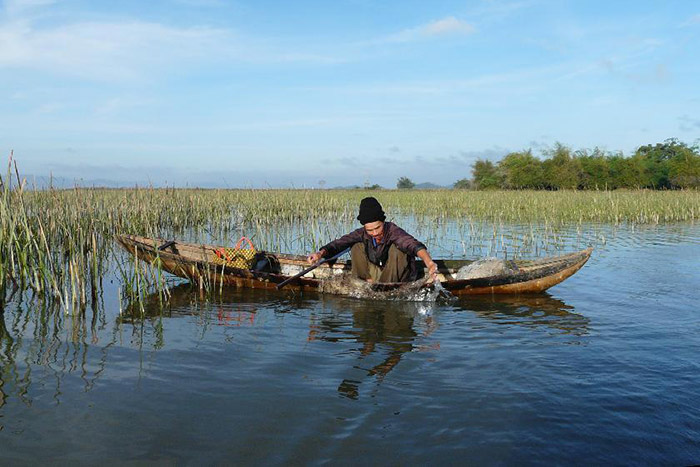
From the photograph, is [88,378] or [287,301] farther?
[287,301]

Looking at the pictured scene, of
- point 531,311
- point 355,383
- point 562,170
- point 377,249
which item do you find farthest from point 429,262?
point 562,170

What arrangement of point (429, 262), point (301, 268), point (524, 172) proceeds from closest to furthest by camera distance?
point (429, 262), point (301, 268), point (524, 172)

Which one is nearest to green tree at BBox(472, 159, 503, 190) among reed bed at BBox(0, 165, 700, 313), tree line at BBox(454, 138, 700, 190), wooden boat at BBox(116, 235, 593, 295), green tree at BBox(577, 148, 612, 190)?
tree line at BBox(454, 138, 700, 190)

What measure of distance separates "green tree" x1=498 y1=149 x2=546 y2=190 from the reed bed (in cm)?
1754

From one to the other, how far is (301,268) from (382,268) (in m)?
1.26

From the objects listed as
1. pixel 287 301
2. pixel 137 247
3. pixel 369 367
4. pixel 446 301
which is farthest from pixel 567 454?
pixel 137 247

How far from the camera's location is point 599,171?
1432 inches

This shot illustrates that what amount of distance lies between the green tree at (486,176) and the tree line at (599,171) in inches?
8.3

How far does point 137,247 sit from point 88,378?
3.28 m

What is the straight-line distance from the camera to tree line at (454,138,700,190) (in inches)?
Result: 1379

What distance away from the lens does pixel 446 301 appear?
6.28 metres

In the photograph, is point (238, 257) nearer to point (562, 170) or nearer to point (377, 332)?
point (377, 332)

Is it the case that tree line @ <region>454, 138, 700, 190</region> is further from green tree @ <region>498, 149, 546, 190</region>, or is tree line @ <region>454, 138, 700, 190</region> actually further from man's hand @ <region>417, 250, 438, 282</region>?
man's hand @ <region>417, 250, 438, 282</region>

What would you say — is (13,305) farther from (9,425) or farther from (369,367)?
(369,367)
